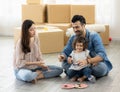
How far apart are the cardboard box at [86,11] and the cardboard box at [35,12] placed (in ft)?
1.98

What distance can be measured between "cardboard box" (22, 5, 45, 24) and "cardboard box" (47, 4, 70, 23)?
13cm

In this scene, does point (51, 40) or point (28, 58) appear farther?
point (51, 40)

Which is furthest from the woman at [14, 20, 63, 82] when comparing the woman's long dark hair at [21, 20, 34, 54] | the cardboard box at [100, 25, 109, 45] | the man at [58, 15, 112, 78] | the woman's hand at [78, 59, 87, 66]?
the cardboard box at [100, 25, 109, 45]

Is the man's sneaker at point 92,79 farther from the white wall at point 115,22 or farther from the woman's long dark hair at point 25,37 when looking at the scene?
the white wall at point 115,22

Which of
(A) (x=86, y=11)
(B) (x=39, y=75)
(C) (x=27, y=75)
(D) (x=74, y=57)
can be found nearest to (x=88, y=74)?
(D) (x=74, y=57)

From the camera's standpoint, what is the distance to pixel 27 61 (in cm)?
341

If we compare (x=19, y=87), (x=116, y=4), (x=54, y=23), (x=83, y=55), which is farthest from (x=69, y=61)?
(x=116, y=4)

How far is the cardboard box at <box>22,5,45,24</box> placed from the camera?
19.0ft

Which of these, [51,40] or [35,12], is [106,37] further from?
[35,12]

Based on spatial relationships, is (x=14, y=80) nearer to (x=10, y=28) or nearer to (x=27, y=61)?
(x=27, y=61)

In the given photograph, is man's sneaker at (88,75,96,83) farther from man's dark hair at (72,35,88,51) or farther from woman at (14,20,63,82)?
woman at (14,20,63,82)

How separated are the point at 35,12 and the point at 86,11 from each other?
1000 mm

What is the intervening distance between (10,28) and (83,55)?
3.83 m

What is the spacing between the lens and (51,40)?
509 cm
